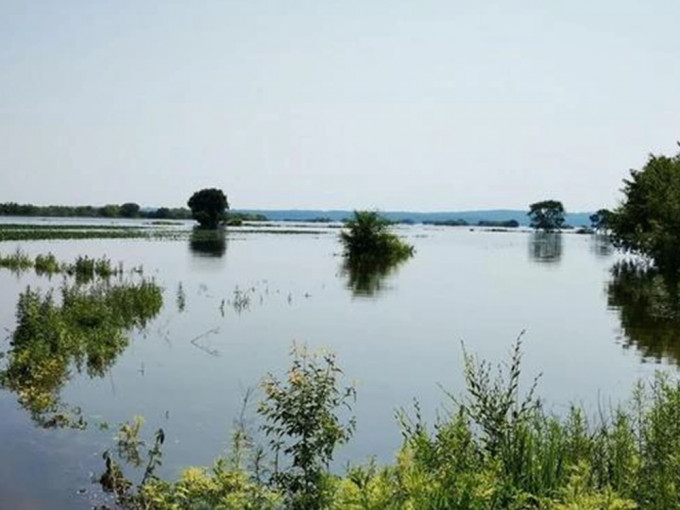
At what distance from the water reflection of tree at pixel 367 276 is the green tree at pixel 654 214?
17876 millimetres

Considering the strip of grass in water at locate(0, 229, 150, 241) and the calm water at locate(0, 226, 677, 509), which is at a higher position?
the strip of grass in water at locate(0, 229, 150, 241)

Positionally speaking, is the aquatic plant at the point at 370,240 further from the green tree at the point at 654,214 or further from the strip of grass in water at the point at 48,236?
the strip of grass in water at the point at 48,236

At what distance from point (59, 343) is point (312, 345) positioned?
7306 millimetres

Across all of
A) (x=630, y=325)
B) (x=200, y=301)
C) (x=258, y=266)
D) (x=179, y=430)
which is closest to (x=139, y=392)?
(x=179, y=430)

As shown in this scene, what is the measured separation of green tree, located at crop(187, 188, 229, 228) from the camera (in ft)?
A: 475

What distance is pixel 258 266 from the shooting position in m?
57.7

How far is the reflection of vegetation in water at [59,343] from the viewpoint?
17.0 m

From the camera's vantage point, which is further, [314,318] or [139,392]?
[314,318]

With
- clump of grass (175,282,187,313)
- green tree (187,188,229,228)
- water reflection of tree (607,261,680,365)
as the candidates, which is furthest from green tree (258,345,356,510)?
green tree (187,188,229,228)

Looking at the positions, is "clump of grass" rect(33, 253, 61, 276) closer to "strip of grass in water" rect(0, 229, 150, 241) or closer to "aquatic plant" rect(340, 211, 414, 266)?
"aquatic plant" rect(340, 211, 414, 266)

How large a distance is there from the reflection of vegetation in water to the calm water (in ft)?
1.40

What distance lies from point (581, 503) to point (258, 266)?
52236 mm

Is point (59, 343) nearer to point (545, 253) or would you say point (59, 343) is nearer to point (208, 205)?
point (545, 253)

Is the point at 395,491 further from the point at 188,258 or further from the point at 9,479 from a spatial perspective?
the point at 188,258
